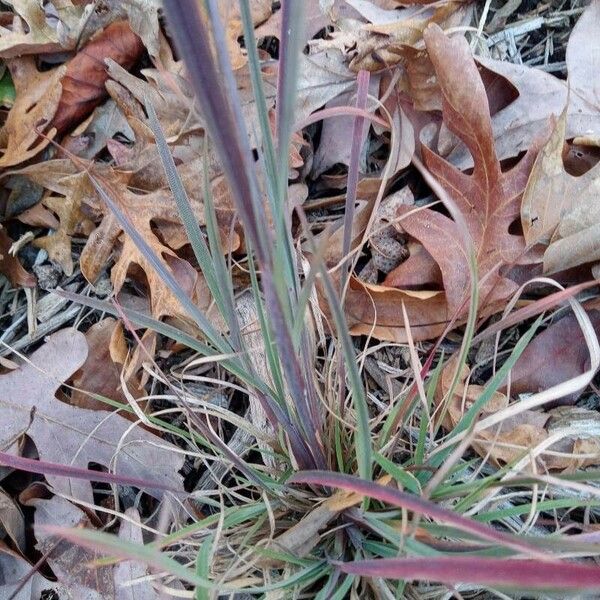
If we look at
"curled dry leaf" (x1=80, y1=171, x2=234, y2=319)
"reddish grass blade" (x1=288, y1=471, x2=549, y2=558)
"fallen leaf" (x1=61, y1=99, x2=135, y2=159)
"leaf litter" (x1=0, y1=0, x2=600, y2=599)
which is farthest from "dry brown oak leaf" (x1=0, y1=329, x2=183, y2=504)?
"reddish grass blade" (x1=288, y1=471, x2=549, y2=558)

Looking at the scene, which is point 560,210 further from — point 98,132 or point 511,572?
point 98,132

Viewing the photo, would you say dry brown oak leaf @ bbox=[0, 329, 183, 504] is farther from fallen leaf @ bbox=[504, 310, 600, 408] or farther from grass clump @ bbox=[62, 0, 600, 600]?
fallen leaf @ bbox=[504, 310, 600, 408]

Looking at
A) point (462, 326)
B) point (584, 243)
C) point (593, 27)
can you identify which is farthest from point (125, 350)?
point (593, 27)

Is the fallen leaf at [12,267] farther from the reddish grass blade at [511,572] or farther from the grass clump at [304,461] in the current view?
the reddish grass blade at [511,572]

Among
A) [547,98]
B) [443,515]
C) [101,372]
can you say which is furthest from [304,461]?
[547,98]

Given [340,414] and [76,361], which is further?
[76,361]

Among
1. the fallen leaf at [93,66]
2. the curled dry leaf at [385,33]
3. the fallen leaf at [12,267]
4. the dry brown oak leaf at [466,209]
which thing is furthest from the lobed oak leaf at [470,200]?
the fallen leaf at [12,267]

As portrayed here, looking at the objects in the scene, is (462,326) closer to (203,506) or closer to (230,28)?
(203,506)
